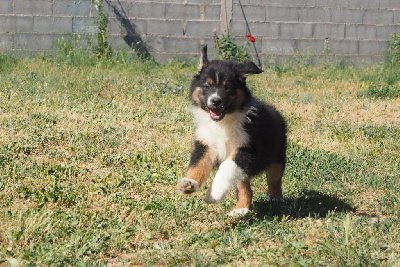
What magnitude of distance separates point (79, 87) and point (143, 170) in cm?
391

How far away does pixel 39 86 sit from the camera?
30.8 feet

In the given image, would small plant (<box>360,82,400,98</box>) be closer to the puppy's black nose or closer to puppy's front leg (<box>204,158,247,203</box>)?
the puppy's black nose

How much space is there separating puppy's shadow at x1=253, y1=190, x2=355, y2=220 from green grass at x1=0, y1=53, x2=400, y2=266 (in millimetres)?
15

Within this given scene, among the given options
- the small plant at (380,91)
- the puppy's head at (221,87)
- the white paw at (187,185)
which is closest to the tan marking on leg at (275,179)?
the puppy's head at (221,87)

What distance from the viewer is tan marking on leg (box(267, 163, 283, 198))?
5.74 metres

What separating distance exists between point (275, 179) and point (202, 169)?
1.05m

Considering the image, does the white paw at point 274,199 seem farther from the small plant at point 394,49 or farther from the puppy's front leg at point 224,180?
the small plant at point 394,49

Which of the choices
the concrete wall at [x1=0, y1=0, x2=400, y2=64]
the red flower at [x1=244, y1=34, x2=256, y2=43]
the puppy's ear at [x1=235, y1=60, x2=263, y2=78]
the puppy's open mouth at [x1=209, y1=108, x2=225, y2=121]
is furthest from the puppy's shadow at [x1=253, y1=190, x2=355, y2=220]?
the concrete wall at [x1=0, y1=0, x2=400, y2=64]

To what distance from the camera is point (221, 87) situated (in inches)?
203

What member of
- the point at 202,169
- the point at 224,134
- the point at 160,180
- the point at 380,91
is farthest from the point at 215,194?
the point at 380,91

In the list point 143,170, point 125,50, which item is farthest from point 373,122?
point 125,50

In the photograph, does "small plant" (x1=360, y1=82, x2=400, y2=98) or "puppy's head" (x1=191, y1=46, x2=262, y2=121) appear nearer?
"puppy's head" (x1=191, y1=46, x2=262, y2=121)

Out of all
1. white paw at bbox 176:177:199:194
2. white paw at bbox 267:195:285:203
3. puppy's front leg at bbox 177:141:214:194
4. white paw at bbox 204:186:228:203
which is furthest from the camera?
white paw at bbox 267:195:285:203

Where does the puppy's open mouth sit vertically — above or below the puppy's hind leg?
above
